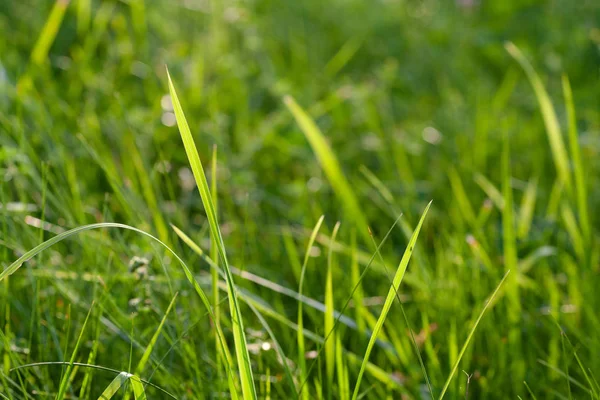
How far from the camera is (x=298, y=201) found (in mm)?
1786

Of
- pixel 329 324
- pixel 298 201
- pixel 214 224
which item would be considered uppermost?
pixel 214 224

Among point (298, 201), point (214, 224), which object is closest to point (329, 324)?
point (214, 224)

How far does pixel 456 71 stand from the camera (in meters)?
2.65

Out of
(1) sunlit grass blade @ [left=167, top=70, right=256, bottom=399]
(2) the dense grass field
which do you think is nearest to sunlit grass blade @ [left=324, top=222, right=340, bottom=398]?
(2) the dense grass field

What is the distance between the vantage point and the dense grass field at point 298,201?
3.48 feet

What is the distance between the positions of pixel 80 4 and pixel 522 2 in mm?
2075

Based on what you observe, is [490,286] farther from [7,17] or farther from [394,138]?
[7,17]

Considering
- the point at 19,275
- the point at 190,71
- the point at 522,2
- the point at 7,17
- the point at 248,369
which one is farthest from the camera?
the point at 522,2

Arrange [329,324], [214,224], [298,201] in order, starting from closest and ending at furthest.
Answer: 1. [214,224]
2. [329,324]
3. [298,201]

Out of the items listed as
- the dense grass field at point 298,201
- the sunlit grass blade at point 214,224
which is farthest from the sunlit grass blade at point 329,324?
the sunlit grass blade at point 214,224

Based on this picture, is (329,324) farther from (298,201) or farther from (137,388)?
(298,201)

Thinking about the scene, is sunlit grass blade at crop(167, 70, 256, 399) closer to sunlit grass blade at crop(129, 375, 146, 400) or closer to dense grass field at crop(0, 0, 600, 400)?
dense grass field at crop(0, 0, 600, 400)

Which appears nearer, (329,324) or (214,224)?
(214,224)

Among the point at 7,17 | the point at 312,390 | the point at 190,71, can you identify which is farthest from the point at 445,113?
the point at 7,17
